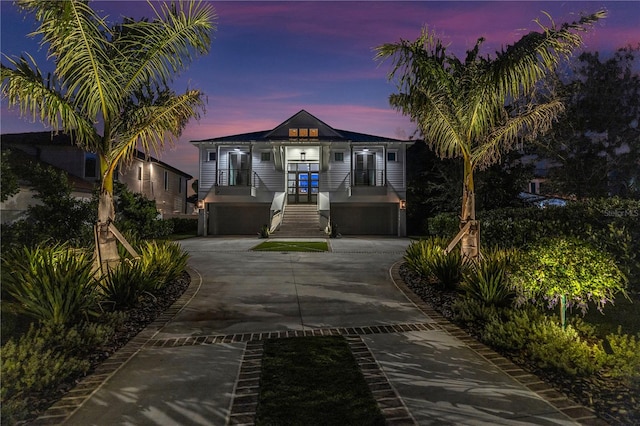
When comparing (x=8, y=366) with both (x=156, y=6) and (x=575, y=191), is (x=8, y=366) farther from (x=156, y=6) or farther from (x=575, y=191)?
(x=575, y=191)

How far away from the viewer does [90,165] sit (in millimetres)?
21703

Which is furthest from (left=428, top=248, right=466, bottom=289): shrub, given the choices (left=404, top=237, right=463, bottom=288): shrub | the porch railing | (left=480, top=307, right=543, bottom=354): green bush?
the porch railing

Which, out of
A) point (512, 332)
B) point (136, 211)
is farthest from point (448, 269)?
point (136, 211)

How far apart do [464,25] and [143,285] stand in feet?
28.5

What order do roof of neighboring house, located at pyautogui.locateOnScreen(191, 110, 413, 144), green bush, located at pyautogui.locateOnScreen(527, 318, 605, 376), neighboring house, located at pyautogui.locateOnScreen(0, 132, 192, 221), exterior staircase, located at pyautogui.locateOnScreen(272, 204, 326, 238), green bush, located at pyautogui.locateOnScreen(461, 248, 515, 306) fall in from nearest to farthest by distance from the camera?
green bush, located at pyautogui.locateOnScreen(527, 318, 605, 376)
green bush, located at pyautogui.locateOnScreen(461, 248, 515, 306)
neighboring house, located at pyautogui.locateOnScreen(0, 132, 192, 221)
exterior staircase, located at pyautogui.locateOnScreen(272, 204, 326, 238)
roof of neighboring house, located at pyautogui.locateOnScreen(191, 110, 413, 144)

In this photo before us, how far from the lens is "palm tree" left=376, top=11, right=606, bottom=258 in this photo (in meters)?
7.55

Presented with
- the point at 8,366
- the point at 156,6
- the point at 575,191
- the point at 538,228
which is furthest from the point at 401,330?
the point at 575,191

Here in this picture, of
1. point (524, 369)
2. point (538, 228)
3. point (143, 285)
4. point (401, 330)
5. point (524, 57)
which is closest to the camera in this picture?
point (524, 369)

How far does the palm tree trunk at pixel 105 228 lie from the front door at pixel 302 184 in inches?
774

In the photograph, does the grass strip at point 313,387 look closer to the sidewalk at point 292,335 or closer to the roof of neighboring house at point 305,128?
the sidewalk at point 292,335

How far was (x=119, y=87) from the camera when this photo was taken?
22.5 ft

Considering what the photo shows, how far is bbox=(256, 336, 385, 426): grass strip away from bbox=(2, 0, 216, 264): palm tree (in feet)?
14.9

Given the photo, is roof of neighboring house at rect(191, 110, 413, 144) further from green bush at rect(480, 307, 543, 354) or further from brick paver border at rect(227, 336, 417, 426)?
brick paver border at rect(227, 336, 417, 426)

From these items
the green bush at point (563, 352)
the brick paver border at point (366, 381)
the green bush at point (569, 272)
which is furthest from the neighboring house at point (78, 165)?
the green bush at point (563, 352)
